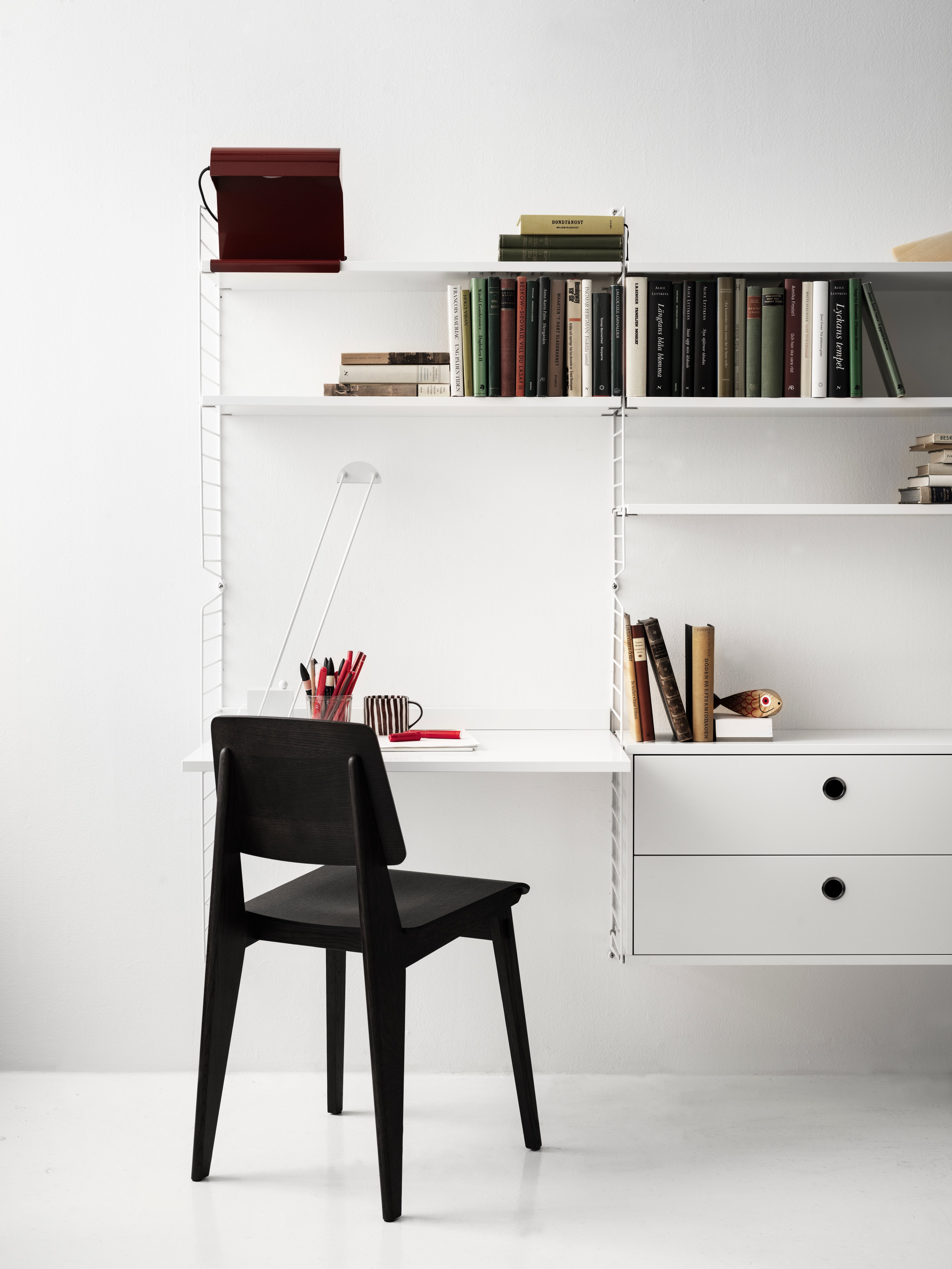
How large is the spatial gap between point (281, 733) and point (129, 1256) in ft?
2.91

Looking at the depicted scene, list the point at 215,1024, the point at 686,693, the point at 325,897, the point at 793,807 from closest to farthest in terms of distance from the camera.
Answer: the point at 215,1024 < the point at 325,897 < the point at 793,807 < the point at 686,693

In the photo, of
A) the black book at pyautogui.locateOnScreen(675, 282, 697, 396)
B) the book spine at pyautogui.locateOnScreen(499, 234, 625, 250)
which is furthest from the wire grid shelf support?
the black book at pyautogui.locateOnScreen(675, 282, 697, 396)

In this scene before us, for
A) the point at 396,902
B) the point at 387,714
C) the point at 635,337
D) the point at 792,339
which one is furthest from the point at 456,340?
the point at 396,902

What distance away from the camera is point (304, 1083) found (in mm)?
2418

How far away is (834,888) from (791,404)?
959 millimetres

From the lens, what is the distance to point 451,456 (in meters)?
2.43

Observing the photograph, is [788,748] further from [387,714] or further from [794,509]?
[387,714]

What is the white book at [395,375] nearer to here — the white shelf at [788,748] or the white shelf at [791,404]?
the white shelf at [791,404]

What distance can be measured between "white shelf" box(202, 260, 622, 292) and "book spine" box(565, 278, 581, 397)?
4 centimetres

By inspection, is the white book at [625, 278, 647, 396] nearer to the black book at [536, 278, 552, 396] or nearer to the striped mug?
the black book at [536, 278, 552, 396]

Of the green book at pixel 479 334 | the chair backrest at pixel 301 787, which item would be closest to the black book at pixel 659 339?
the green book at pixel 479 334

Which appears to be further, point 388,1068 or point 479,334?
point 479,334

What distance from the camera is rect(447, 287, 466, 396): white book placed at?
7.10ft

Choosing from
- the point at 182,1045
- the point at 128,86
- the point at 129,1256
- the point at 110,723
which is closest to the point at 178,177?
the point at 128,86
